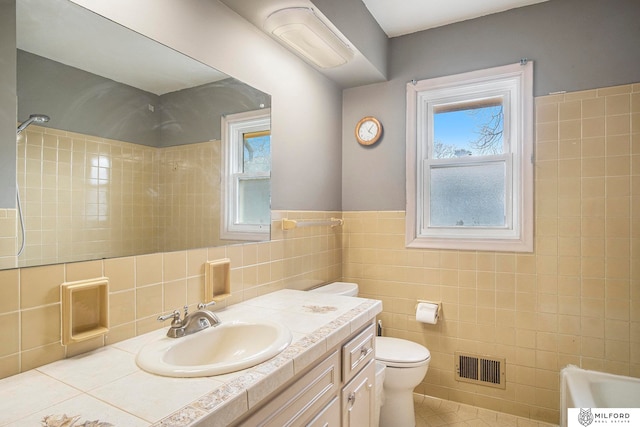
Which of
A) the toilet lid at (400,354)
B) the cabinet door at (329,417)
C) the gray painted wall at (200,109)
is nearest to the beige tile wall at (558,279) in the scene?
the toilet lid at (400,354)

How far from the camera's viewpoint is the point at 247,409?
0.87 m

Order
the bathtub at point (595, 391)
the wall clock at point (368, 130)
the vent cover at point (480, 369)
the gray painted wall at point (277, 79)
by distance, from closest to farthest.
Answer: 1. the gray painted wall at point (277, 79)
2. the bathtub at point (595, 391)
3. the vent cover at point (480, 369)
4. the wall clock at point (368, 130)

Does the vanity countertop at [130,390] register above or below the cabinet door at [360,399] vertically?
above

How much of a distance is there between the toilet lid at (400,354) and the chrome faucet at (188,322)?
115 cm

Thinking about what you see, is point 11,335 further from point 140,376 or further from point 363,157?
point 363,157

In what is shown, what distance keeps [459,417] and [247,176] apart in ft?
6.68

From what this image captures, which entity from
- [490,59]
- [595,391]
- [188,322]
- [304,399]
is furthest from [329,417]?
[490,59]

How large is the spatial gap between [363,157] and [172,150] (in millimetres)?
1627

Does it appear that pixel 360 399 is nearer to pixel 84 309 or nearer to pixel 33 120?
pixel 84 309

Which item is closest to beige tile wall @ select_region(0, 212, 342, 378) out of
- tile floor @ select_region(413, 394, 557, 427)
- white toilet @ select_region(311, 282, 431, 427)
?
white toilet @ select_region(311, 282, 431, 427)

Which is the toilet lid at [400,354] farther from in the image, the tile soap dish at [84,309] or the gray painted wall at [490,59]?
the tile soap dish at [84,309]

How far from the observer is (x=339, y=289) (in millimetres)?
2449

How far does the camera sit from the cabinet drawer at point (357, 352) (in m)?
1.41

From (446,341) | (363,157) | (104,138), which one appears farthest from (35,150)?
(446,341)
